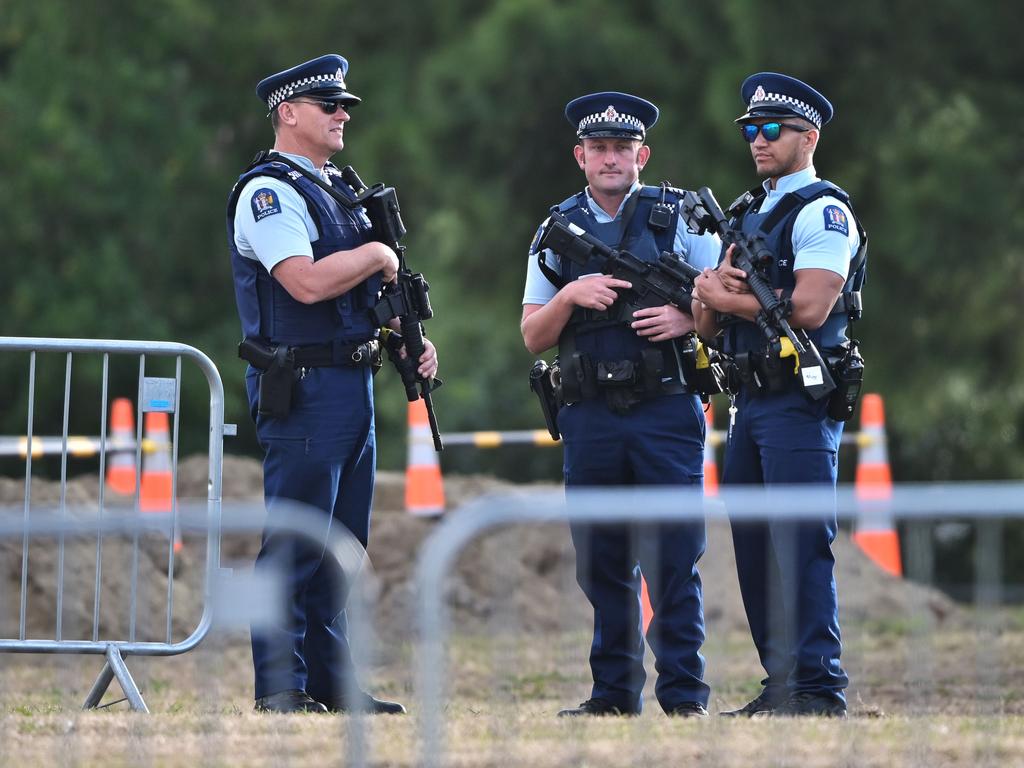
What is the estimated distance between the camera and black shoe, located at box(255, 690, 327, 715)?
658cm

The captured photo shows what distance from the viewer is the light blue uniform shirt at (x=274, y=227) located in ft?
22.1

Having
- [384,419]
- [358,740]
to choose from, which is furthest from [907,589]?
[384,419]

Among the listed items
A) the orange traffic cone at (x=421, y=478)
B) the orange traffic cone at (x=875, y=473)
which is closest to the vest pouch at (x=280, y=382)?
the orange traffic cone at (x=421, y=478)

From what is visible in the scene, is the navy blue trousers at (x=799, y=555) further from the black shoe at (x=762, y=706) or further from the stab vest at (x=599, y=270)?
the stab vest at (x=599, y=270)

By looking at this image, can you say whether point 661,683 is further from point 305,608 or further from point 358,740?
point 358,740

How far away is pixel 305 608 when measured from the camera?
267 inches

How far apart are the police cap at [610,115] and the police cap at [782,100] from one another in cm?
36

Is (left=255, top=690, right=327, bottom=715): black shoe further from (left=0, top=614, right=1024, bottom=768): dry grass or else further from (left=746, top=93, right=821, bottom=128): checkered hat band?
(left=746, top=93, right=821, bottom=128): checkered hat band

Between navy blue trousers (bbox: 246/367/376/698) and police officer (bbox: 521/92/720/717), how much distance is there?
71 centimetres

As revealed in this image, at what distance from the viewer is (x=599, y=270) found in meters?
7.02

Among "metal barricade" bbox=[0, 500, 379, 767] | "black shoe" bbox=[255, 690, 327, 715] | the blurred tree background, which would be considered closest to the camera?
"metal barricade" bbox=[0, 500, 379, 767]

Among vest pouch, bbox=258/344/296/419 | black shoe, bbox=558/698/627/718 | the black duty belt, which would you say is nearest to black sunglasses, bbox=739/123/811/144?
the black duty belt

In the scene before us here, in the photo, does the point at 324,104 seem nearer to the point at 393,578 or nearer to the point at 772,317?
the point at 772,317

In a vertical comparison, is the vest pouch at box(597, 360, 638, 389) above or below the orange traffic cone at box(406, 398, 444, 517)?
above
